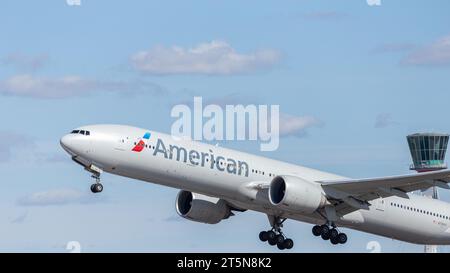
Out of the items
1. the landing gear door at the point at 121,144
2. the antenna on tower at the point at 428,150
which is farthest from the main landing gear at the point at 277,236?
the antenna on tower at the point at 428,150

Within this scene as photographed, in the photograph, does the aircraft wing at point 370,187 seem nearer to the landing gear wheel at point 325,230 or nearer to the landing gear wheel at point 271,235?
the landing gear wheel at point 325,230

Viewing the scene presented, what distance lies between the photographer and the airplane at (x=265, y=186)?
5353cm

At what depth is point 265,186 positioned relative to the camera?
57.3m

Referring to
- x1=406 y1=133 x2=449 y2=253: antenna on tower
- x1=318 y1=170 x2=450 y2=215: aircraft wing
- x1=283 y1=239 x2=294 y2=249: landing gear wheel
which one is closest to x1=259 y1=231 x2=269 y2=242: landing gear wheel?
x1=283 y1=239 x2=294 y2=249: landing gear wheel

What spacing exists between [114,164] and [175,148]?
3447 mm

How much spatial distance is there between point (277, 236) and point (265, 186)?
642 centimetres

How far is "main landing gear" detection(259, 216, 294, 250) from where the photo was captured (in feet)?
205

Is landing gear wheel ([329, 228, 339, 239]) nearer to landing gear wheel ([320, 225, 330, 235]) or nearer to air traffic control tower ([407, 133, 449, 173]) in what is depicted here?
landing gear wheel ([320, 225, 330, 235])

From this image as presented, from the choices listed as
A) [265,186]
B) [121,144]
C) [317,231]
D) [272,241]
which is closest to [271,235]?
[272,241]

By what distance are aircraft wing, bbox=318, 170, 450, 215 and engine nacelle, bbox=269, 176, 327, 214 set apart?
1.76m

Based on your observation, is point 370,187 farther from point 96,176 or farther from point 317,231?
point 96,176

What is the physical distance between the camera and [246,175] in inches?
2234
